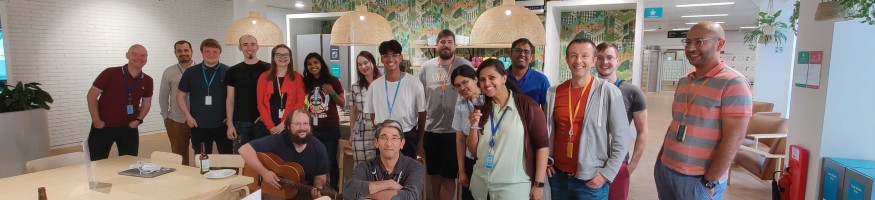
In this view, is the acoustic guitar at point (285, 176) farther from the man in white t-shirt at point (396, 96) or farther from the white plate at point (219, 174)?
the man in white t-shirt at point (396, 96)

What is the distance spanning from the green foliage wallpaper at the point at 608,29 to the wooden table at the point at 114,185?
5247 millimetres

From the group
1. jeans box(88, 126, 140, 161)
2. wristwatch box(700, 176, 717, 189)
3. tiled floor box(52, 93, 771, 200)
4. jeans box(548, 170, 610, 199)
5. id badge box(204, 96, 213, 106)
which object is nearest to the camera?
wristwatch box(700, 176, 717, 189)

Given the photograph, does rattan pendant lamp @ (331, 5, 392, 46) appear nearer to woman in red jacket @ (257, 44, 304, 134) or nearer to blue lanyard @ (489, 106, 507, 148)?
woman in red jacket @ (257, 44, 304, 134)

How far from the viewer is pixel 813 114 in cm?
308

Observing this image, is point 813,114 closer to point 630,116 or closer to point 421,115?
point 630,116

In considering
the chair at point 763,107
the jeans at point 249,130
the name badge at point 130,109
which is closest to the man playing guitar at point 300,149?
the jeans at point 249,130

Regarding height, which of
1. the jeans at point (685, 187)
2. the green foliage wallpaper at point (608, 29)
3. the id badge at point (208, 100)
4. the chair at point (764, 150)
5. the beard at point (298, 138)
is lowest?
the chair at point (764, 150)

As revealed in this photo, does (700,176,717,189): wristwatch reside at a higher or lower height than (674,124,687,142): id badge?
lower

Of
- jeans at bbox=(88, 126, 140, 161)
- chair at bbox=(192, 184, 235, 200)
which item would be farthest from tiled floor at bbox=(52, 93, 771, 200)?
jeans at bbox=(88, 126, 140, 161)

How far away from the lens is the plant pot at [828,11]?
2.47 m

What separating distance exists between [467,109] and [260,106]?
203cm

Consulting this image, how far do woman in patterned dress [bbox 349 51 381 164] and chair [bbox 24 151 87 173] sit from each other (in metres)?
1.84

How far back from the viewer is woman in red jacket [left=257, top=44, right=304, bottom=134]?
3.83 metres

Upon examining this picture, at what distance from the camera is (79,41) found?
7.15 m
